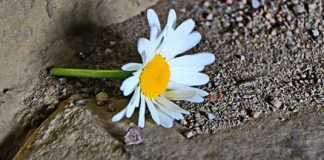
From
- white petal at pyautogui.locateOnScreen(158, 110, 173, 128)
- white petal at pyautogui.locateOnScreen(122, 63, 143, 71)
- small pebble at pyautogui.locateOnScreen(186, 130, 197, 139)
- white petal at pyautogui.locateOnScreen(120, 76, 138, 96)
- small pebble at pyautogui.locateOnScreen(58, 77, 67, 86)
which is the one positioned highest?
white petal at pyautogui.locateOnScreen(122, 63, 143, 71)

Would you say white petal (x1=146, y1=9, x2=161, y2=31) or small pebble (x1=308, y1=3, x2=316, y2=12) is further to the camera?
small pebble (x1=308, y1=3, x2=316, y2=12)

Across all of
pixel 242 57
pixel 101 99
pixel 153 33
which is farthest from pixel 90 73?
pixel 242 57

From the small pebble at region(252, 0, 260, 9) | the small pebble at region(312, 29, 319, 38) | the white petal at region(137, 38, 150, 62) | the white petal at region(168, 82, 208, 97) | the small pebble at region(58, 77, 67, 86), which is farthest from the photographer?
the small pebble at region(252, 0, 260, 9)

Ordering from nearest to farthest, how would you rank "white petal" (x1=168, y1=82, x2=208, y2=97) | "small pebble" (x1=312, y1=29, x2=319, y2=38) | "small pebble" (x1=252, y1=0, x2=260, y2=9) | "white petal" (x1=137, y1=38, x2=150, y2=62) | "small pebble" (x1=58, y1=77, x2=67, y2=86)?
"white petal" (x1=137, y1=38, x2=150, y2=62)
"white petal" (x1=168, y1=82, x2=208, y2=97)
"small pebble" (x1=58, y1=77, x2=67, y2=86)
"small pebble" (x1=312, y1=29, x2=319, y2=38)
"small pebble" (x1=252, y1=0, x2=260, y2=9)

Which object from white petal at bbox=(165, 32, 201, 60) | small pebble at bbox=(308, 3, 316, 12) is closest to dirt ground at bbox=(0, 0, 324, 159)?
small pebble at bbox=(308, 3, 316, 12)

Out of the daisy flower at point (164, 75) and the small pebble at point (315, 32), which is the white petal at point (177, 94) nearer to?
the daisy flower at point (164, 75)

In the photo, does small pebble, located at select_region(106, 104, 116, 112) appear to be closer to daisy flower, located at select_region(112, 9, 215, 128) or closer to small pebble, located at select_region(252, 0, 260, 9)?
daisy flower, located at select_region(112, 9, 215, 128)

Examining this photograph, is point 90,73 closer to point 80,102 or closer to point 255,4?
point 80,102
